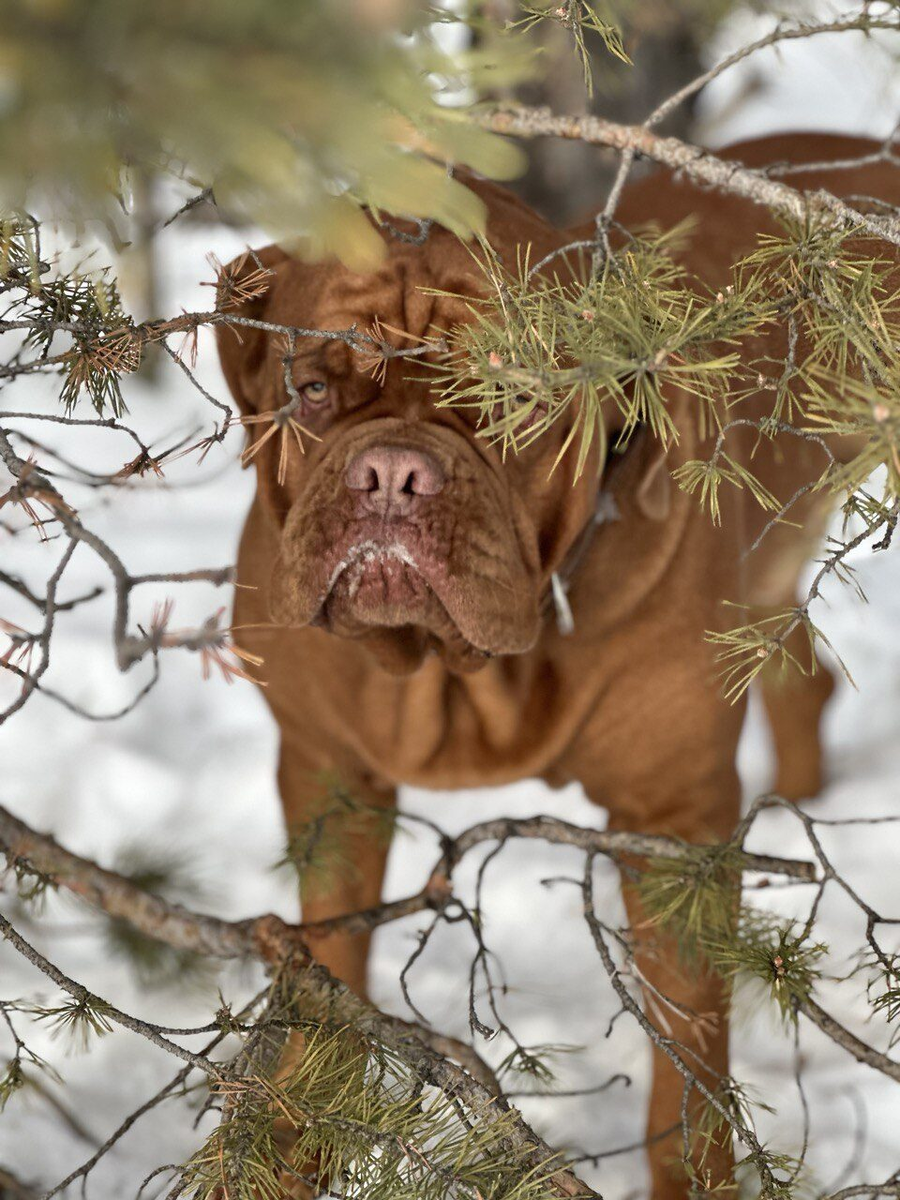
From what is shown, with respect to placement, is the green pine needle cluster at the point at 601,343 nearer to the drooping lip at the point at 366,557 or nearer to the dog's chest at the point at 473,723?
the drooping lip at the point at 366,557

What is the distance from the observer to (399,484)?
1110 millimetres

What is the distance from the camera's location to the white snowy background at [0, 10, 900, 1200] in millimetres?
1579

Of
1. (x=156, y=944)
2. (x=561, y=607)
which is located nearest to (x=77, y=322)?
(x=561, y=607)

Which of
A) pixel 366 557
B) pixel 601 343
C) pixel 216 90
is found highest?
pixel 366 557

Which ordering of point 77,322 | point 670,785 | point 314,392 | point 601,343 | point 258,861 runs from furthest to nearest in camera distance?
point 258,861 < point 670,785 < point 314,392 < point 77,322 < point 601,343

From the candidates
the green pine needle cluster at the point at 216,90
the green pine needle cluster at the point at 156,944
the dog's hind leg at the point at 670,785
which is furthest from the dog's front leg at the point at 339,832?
the green pine needle cluster at the point at 216,90

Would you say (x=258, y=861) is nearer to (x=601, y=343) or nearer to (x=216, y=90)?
(x=601, y=343)

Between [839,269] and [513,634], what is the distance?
48cm

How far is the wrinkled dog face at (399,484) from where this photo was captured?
1.12 meters

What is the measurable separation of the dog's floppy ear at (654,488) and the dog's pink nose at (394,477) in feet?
1.07

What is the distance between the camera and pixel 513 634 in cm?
119

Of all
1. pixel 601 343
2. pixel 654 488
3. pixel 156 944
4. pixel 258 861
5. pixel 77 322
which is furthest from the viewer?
pixel 258 861

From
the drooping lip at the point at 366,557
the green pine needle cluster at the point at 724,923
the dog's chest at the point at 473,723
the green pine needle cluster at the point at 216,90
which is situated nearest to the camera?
the green pine needle cluster at the point at 216,90

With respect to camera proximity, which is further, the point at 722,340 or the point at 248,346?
the point at 248,346
